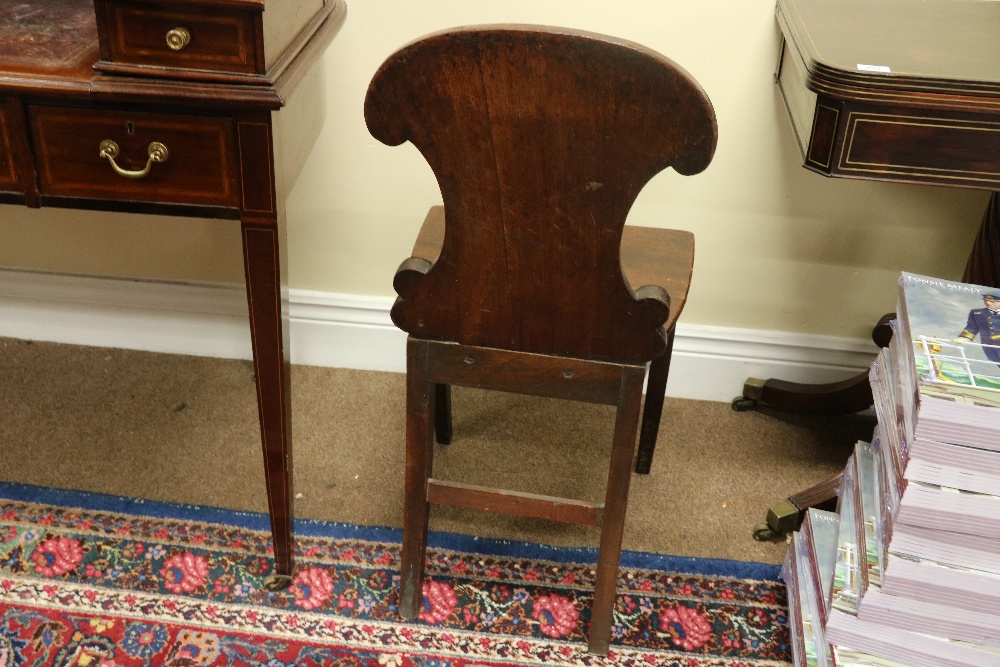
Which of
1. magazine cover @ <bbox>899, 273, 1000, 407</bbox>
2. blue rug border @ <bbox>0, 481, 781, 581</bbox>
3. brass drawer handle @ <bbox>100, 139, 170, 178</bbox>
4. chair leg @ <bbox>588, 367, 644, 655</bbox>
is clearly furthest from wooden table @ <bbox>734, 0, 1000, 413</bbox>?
brass drawer handle @ <bbox>100, 139, 170, 178</bbox>

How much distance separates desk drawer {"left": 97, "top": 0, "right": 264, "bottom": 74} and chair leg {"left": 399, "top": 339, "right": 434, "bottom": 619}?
1.57 feet

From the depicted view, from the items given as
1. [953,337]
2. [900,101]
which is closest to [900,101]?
[900,101]

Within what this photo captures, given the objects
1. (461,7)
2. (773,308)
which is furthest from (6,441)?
(773,308)

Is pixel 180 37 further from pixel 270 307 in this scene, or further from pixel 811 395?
pixel 811 395

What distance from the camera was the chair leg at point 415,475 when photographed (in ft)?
4.94

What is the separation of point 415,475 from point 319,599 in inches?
12.6

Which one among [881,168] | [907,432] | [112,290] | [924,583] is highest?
[881,168]

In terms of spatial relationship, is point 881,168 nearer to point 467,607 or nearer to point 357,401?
point 467,607

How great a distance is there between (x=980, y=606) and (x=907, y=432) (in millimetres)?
292

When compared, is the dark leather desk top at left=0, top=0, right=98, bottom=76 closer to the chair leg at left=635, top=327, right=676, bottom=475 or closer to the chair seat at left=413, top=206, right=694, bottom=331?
the chair seat at left=413, top=206, right=694, bottom=331

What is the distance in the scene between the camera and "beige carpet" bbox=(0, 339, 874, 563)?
1.93 metres

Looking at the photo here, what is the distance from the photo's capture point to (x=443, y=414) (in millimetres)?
2068

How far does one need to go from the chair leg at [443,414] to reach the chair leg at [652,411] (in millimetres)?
405

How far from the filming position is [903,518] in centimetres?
141
